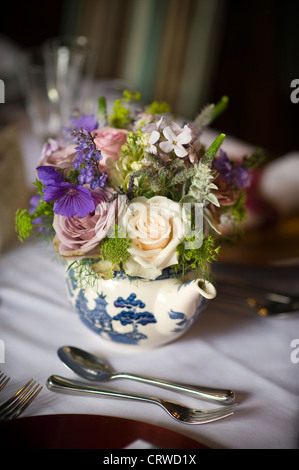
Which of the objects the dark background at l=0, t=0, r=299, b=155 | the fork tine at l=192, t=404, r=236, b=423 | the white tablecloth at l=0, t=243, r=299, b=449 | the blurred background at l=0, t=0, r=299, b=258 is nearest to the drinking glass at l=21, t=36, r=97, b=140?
the white tablecloth at l=0, t=243, r=299, b=449

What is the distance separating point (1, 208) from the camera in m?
0.91

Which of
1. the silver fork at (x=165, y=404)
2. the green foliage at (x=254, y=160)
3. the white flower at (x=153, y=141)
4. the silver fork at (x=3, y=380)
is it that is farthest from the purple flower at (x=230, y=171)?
the silver fork at (x=3, y=380)

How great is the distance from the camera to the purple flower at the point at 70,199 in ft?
1.77

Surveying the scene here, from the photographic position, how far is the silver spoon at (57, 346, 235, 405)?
1.97 feet

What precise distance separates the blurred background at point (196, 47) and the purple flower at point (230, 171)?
220cm

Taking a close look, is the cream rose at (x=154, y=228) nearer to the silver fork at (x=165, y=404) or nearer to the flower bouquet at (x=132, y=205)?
the flower bouquet at (x=132, y=205)

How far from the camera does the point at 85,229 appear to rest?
0.55 m

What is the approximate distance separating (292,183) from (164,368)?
0.69 metres

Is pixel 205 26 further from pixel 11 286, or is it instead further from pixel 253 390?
pixel 253 390

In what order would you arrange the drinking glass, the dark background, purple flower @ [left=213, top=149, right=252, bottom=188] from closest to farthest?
purple flower @ [left=213, top=149, right=252, bottom=188]
the drinking glass
the dark background

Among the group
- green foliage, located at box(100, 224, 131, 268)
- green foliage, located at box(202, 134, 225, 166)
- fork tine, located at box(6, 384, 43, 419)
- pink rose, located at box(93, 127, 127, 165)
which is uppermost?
pink rose, located at box(93, 127, 127, 165)

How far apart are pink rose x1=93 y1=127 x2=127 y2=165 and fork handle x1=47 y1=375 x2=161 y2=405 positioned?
1.01ft

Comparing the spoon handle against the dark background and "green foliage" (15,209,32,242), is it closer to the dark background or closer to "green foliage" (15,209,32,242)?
"green foliage" (15,209,32,242)
